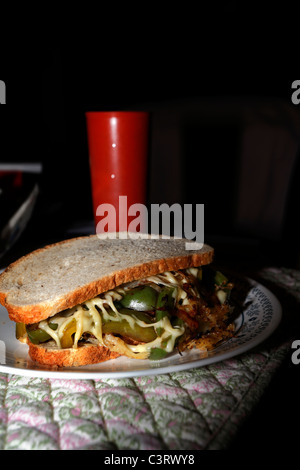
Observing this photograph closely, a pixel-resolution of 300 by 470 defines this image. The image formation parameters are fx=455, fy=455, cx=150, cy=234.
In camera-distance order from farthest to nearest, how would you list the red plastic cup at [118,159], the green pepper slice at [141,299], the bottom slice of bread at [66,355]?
the red plastic cup at [118,159]
the green pepper slice at [141,299]
the bottom slice of bread at [66,355]

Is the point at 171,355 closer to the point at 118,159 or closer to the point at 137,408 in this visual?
the point at 137,408

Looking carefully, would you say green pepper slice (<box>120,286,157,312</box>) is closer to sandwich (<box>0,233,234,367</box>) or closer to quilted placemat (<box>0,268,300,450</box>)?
sandwich (<box>0,233,234,367</box>)

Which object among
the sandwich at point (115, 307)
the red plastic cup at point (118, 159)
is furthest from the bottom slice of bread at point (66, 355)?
the red plastic cup at point (118, 159)

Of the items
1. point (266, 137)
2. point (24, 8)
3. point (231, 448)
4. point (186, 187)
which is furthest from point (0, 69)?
point (231, 448)

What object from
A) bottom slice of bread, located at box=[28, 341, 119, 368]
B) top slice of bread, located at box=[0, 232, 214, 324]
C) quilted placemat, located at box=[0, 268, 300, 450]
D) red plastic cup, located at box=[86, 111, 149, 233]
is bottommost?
quilted placemat, located at box=[0, 268, 300, 450]

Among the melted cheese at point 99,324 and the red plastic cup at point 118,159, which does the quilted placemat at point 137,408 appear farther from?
the red plastic cup at point 118,159

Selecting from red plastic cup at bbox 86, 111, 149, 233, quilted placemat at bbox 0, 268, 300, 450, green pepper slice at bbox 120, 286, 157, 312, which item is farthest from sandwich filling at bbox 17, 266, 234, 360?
red plastic cup at bbox 86, 111, 149, 233
